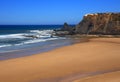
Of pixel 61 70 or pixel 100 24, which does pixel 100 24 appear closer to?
pixel 100 24

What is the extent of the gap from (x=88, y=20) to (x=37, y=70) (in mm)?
35654

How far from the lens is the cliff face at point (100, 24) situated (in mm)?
42062

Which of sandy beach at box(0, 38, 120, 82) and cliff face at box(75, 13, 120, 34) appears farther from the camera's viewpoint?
cliff face at box(75, 13, 120, 34)

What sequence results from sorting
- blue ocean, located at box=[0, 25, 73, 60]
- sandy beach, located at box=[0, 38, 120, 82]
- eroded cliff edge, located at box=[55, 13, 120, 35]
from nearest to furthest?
sandy beach, located at box=[0, 38, 120, 82], blue ocean, located at box=[0, 25, 73, 60], eroded cliff edge, located at box=[55, 13, 120, 35]

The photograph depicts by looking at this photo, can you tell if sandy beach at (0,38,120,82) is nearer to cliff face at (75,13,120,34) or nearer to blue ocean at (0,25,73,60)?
blue ocean at (0,25,73,60)

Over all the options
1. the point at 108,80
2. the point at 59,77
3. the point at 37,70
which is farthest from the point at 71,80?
the point at 37,70

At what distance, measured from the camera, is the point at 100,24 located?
44062 millimetres

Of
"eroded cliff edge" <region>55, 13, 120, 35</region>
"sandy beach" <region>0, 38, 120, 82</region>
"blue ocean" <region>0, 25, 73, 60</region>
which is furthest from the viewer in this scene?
"eroded cliff edge" <region>55, 13, 120, 35</region>

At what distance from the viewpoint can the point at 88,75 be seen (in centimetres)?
1120

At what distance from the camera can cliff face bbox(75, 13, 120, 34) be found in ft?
138

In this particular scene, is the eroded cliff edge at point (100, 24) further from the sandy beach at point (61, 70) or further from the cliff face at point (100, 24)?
the sandy beach at point (61, 70)

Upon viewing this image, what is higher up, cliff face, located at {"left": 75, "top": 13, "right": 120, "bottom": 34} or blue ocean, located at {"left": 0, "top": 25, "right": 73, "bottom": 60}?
cliff face, located at {"left": 75, "top": 13, "right": 120, "bottom": 34}

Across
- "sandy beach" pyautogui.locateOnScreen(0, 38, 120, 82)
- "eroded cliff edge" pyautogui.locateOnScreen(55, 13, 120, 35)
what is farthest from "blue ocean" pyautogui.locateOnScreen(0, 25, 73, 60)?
"eroded cliff edge" pyautogui.locateOnScreen(55, 13, 120, 35)

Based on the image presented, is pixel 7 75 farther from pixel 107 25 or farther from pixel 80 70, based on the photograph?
pixel 107 25
